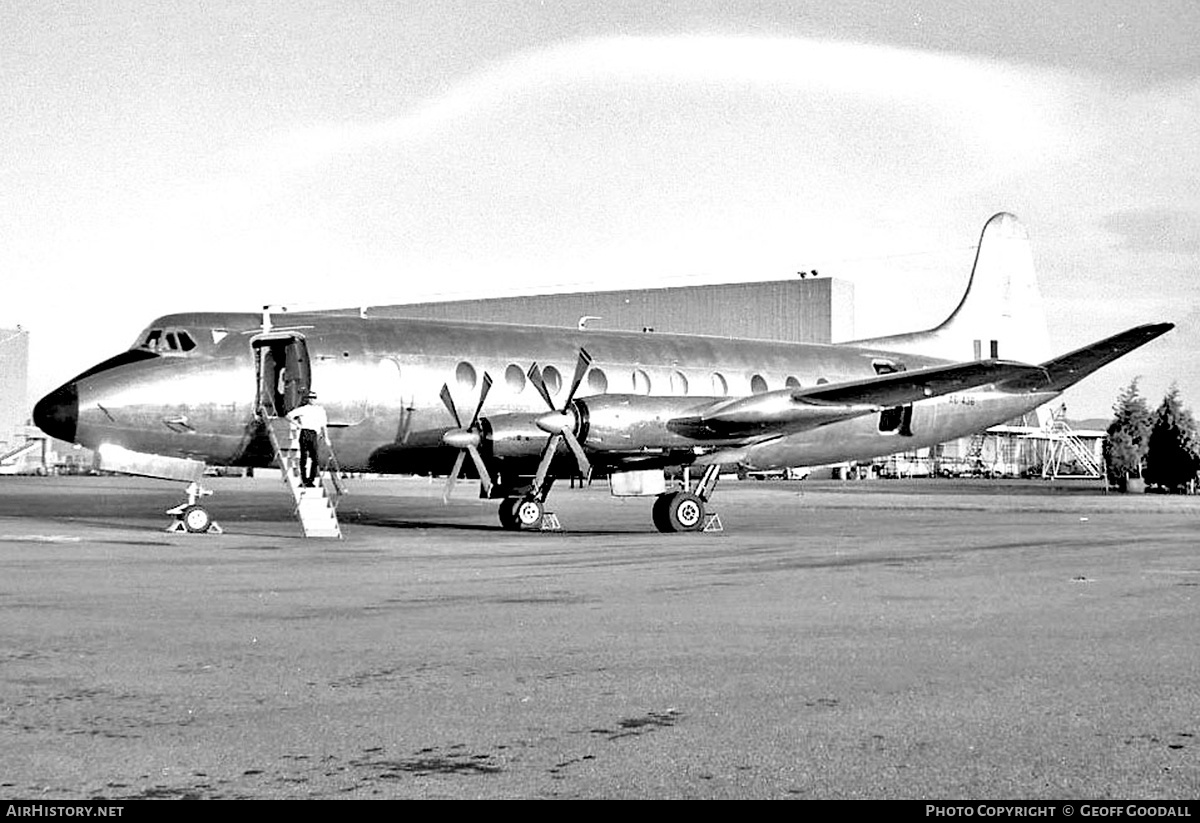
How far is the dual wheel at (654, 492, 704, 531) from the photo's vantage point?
28.7 meters

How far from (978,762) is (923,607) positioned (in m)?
6.94

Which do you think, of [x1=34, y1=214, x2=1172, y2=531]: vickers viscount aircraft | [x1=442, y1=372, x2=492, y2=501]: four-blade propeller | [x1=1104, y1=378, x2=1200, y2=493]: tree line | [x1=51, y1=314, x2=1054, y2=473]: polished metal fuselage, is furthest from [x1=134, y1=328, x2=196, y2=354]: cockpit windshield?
[x1=1104, y1=378, x2=1200, y2=493]: tree line

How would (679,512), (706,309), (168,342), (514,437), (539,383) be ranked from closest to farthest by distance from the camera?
(168,342)
(514,437)
(539,383)
(679,512)
(706,309)

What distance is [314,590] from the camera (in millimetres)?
14930

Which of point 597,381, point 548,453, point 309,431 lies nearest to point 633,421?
point 548,453

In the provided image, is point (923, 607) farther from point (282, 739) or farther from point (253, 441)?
point (253, 441)

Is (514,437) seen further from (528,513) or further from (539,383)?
(528,513)

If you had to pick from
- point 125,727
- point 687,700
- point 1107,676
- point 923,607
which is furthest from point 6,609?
point 1107,676

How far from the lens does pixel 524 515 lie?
28.6 meters

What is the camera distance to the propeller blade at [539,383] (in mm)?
28000

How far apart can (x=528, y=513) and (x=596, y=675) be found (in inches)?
760

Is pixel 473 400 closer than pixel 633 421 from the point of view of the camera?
No

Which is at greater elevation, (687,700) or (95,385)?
(95,385)

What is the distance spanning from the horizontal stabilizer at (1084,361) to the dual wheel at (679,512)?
25.5 ft
